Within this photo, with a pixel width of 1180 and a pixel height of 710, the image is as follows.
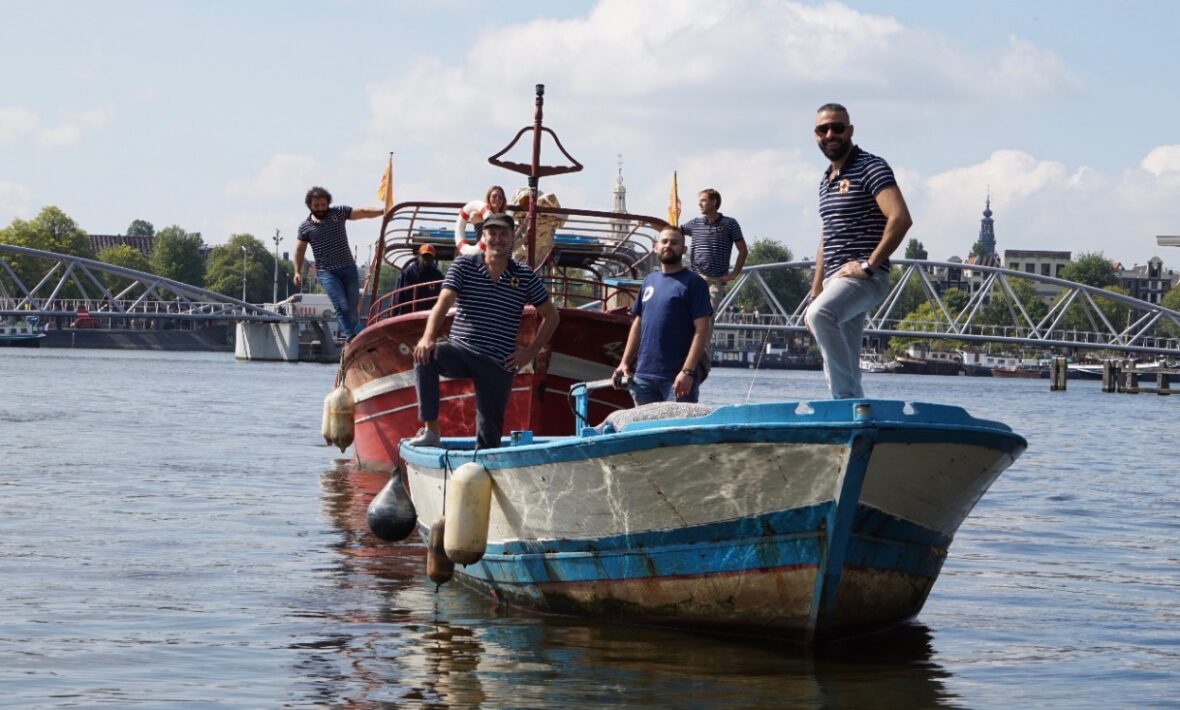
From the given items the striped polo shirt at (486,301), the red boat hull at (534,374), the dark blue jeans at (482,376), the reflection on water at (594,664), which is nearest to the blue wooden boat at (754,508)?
the reflection on water at (594,664)

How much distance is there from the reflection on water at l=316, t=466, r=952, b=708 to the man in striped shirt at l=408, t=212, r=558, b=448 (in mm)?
1294

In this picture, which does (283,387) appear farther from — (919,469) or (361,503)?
(919,469)

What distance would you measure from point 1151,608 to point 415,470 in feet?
16.3

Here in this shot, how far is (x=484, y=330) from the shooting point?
11.1 metres

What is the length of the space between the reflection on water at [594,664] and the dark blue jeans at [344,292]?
25.1 feet

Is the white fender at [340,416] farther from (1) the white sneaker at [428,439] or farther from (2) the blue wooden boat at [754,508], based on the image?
(2) the blue wooden boat at [754,508]

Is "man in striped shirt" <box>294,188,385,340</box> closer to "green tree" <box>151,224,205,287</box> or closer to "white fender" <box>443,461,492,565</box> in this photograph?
"white fender" <box>443,461,492,565</box>

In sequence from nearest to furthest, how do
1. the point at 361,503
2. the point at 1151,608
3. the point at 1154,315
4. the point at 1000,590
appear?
the point at 1151,608, the point at 1000,590, the point at 361,503, the point at 1154,315

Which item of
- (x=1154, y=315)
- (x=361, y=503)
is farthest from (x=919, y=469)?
(x=1154, y=315)

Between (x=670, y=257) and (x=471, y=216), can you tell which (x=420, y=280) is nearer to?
(x=471, y=216)

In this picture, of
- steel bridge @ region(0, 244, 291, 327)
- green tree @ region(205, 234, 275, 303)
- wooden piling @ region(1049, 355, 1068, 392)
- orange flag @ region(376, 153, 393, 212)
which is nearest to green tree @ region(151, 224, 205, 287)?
green tree @ region(205, 234, 275, 303)

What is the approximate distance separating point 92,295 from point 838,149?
15669 cm

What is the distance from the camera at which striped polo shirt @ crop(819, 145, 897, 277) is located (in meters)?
9.70

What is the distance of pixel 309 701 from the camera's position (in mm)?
8422
